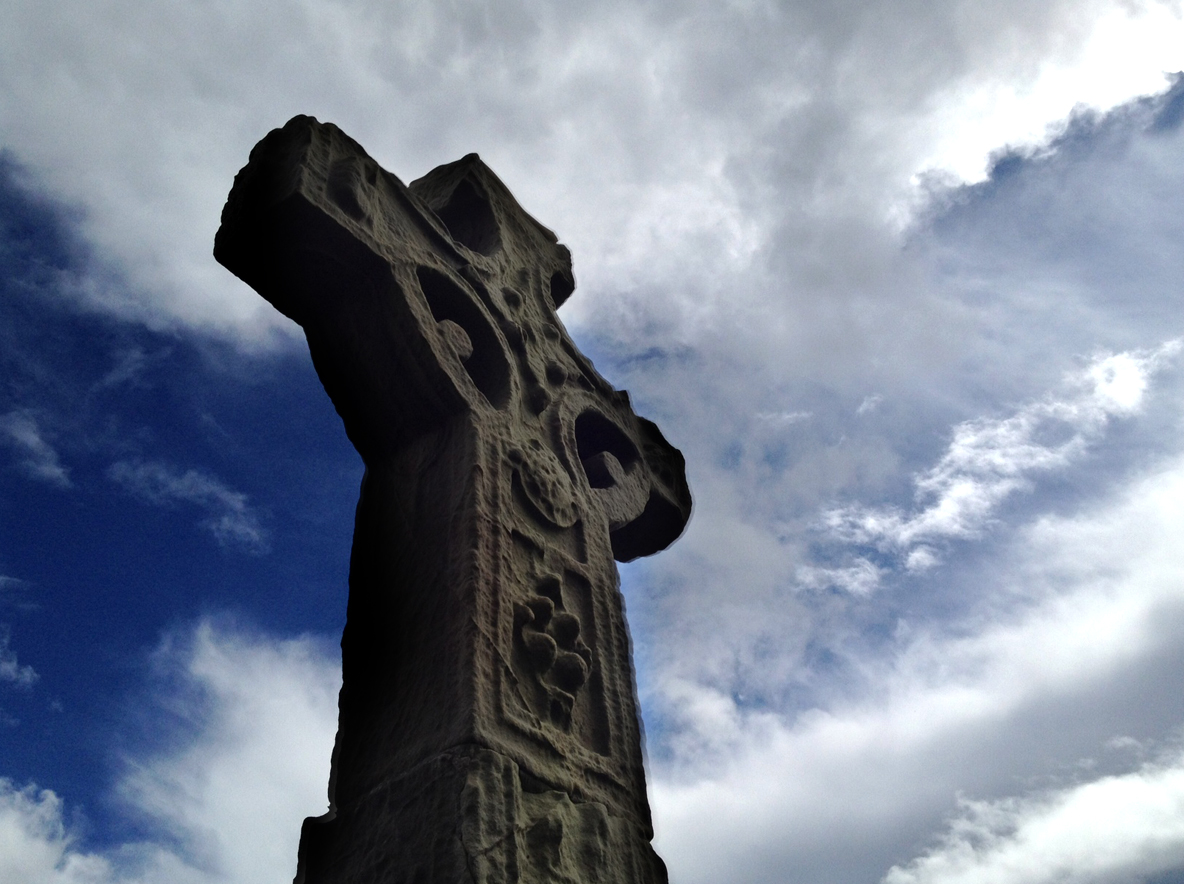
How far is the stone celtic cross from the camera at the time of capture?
2463 mm

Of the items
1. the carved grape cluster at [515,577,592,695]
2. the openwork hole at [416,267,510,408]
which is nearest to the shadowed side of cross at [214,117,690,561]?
the openwork hole at [416,267,510,408]

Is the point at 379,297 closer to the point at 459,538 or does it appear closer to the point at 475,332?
the point at 475,332

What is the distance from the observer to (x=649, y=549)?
4.42m

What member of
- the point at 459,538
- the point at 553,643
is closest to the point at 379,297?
the point at 459,538

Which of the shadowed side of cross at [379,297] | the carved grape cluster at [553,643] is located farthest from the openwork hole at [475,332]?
the carved grape cluster at [553,643]

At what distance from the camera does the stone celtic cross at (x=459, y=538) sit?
2463mm

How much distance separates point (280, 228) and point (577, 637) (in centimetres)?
167

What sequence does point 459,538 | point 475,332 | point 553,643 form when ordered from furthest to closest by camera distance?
1. point 475,332
2. point 459,538
3. point 553,643

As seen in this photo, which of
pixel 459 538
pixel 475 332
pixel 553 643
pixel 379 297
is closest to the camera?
pixel 553 643

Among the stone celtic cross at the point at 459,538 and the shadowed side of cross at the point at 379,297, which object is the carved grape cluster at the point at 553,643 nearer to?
the stone celtic cross at the point at 459,538

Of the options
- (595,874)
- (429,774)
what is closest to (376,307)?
(429,774)

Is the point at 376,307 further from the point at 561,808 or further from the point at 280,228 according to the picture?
the point at 561,808

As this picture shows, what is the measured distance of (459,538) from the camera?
3.01 m

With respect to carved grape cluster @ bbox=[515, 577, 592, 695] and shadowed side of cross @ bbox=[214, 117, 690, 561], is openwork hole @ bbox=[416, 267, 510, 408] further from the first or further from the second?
carved grape cluster @ bbox=[515, 577, 592, 695]
